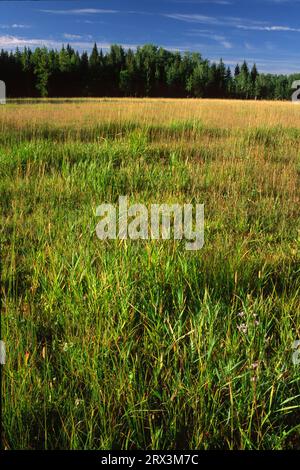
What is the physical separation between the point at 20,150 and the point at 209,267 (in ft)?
12.8

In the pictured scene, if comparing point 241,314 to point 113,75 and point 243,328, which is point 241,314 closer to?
point 243,328

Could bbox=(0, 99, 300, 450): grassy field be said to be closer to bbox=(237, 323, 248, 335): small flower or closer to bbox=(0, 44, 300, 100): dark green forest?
bbox=(237, 323, 248, 335): small flower

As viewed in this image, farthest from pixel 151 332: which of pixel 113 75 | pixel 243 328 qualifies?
pixel 113 75

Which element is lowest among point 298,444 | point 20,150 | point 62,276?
point 298,444

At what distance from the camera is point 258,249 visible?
288 cm

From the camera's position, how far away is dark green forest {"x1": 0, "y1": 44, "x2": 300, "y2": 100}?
56250mm

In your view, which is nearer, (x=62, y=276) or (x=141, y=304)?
(x=141, y=304)

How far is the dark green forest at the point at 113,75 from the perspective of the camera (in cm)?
5625

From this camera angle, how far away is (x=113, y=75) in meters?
65.5

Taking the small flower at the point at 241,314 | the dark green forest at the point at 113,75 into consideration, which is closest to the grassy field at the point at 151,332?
the small flower at the point at 241,314

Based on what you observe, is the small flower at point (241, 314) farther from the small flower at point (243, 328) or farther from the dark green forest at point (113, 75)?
the dark green forest at point (113, 75)

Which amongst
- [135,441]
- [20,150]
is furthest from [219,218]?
[20,150]
